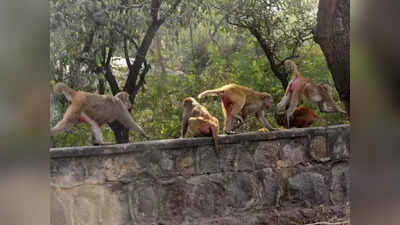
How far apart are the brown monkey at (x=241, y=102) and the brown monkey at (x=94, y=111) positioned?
1.75 ft

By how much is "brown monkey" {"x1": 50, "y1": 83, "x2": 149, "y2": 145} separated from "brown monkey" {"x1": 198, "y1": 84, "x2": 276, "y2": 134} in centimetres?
53

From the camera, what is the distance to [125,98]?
3.12 metres

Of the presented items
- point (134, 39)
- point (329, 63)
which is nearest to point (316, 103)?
point (329, 63)

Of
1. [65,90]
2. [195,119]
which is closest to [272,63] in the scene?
[195,119]

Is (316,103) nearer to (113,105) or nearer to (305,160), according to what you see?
(305,160)

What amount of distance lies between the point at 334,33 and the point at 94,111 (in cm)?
196

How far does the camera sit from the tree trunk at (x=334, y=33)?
3.76 m

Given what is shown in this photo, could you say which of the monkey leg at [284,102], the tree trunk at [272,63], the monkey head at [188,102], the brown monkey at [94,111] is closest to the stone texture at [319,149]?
the monkey leg at [284,102]

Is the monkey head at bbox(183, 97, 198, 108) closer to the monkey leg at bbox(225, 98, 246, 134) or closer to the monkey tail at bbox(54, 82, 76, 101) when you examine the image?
the monkey leg at bbox(225, 98, 246, 134)

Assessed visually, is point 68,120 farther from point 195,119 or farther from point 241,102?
point 241,102
